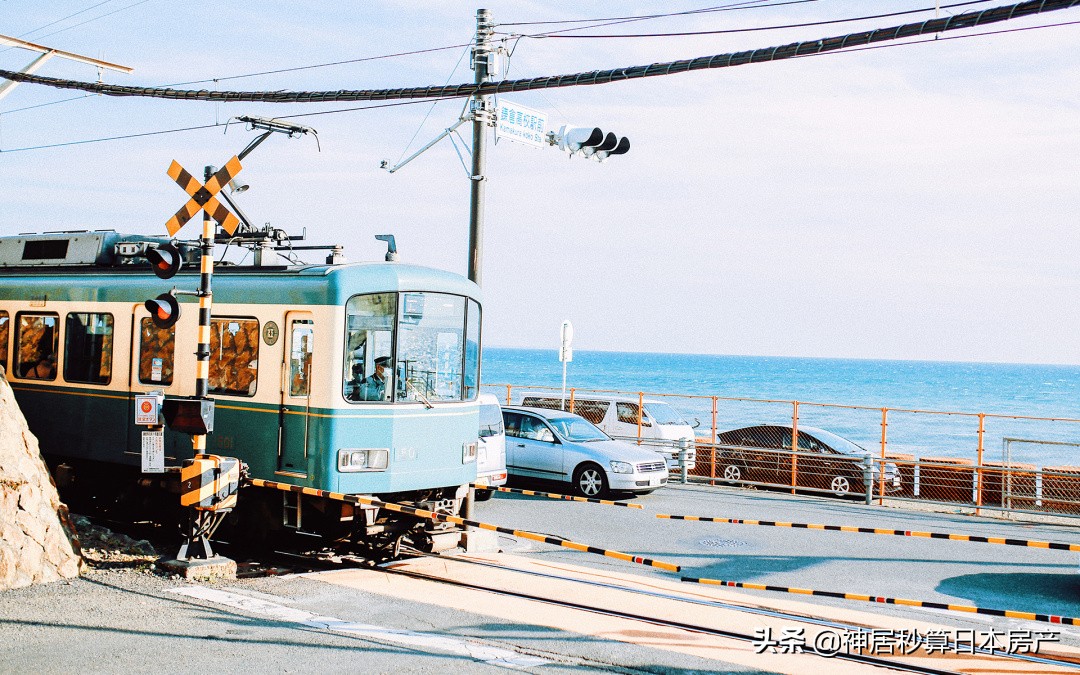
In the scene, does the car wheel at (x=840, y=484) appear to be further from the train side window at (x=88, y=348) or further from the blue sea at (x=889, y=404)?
the train side window at (x=88, y=348)

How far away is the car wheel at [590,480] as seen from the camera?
18094 millimetres

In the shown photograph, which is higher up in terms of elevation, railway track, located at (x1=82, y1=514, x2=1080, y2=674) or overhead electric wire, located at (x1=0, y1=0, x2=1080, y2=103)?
overhead electric wire, located at (x1=0, y1=0, x2=1080, y2=103)

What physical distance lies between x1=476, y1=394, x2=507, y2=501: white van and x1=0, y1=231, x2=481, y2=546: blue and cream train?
3910 mm

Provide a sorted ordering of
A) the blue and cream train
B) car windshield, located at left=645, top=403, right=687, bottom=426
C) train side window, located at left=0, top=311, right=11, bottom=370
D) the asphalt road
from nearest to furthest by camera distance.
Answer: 1. the asphalt road
2. the blue and cream train
3. train side window, located at left=0, top=311, right=11, bottom=370
4. car windshield, located at left=645, top=403, right=687, bottom=426

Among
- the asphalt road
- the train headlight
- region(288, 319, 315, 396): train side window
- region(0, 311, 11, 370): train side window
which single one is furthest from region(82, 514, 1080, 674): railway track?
region(0, 311, 11, 370): train side window

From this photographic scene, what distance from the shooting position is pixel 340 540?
39.3 ft

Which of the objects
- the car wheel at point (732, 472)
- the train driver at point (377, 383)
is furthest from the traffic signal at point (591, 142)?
the car wheel at point (732, 472)

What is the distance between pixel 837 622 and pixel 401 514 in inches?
Result: 187

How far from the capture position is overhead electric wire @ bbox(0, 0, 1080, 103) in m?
9.34

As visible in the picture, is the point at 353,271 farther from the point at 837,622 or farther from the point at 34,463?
the point at 837,622

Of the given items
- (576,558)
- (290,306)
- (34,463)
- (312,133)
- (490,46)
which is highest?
(490,46)

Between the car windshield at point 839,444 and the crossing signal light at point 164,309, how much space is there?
1560cm

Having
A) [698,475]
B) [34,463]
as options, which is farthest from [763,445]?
[34,463]

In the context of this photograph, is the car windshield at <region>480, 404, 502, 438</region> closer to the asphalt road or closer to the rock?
the asphalt road
